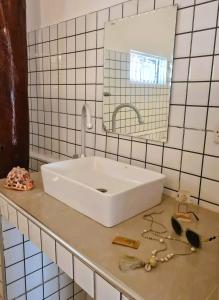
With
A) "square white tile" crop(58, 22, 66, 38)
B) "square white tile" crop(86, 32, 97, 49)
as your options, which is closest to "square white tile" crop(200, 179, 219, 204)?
"square white tile" crop(86, 32, 97, 49)

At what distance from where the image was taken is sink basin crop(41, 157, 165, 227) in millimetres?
802

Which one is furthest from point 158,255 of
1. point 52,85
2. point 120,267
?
point 52,85

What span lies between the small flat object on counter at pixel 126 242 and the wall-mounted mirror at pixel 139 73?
0.50 metres

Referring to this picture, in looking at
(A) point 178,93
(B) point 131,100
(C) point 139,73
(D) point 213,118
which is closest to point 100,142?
(B) point 131,100

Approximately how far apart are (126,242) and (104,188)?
43 centimetres

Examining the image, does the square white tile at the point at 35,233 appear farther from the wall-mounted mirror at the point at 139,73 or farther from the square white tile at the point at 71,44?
the square white tile at the point at 71,44

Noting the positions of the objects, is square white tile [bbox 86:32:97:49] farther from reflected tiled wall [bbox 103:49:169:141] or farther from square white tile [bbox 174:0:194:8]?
square white tile [bbox 174:0:194:8]

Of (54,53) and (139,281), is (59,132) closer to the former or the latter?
(54,53)

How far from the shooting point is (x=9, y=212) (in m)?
1.01

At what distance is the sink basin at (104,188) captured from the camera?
80 centimetres

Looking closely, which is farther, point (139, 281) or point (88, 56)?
point (88, 56)

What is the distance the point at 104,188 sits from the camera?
113 cm

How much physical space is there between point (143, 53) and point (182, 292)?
946 millimetres

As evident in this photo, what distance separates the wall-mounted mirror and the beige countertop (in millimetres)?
398
